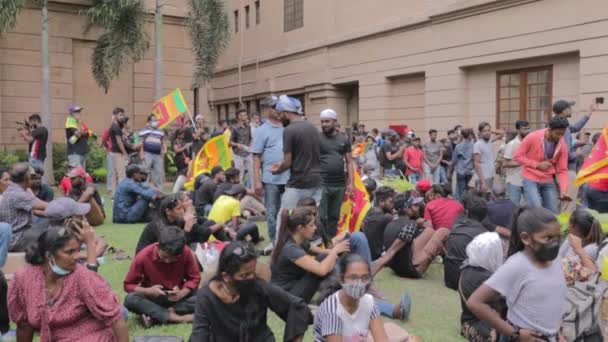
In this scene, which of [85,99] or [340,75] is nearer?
[85,99]

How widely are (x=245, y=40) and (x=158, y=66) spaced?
42.8ft

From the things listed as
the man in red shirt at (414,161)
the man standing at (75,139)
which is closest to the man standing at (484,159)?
the man in red shirt at (414,161)

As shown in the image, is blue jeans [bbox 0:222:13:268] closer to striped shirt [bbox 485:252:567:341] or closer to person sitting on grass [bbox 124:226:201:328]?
person sitting on grass [bbox 124:226:201:328]

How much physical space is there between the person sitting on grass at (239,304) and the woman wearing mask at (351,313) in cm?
17

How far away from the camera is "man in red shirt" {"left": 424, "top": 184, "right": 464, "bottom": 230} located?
7.23 metres

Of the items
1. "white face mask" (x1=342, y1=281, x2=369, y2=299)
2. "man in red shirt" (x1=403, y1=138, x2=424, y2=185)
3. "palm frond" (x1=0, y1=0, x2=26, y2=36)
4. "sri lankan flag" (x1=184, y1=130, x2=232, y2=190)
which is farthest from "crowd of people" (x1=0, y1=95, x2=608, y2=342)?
"palm frond" (x1=0, y1=0, x2=26, y2=36)

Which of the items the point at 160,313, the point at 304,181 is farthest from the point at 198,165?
the point at 160,313

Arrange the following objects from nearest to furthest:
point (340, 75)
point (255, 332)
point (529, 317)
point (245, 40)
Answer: point (529, 317)
point (255, 332)
point (340, 75)
point (245, 40)

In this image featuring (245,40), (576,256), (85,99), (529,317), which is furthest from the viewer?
(245,40)

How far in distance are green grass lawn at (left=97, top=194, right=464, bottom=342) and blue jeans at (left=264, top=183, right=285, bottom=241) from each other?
381 millimetres

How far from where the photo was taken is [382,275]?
7203mm

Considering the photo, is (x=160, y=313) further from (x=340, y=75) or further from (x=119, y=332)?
(x=340, y=75)

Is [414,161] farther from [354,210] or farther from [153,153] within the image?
[354,210]

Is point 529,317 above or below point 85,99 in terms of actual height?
below
